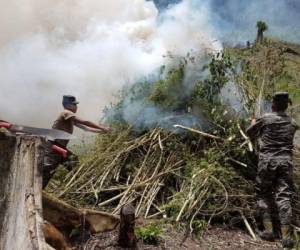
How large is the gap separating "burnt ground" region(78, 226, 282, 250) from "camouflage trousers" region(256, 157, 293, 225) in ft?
1.36

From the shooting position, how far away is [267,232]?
600 cm

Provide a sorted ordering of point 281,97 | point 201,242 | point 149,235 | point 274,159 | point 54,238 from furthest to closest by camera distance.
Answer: point 281,97, point 274,159, point 201,242, point 149,235, point 54,238

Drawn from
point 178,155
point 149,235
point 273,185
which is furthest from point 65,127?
point 273,185

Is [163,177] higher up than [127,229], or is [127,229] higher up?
[163,177]

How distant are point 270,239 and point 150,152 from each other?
2067 millimetres

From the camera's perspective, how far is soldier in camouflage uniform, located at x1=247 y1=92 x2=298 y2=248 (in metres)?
6.15

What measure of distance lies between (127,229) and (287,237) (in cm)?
195

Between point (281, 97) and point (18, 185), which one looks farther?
point (281, 97)

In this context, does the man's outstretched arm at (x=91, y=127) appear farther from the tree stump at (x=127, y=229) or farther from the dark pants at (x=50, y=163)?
the tree stump at (x=127, y=229)

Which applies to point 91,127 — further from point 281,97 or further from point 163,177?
point 281,97

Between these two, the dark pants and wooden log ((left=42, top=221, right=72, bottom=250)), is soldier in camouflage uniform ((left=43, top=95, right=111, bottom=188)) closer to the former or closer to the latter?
the dark pants

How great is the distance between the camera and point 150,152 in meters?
7.09

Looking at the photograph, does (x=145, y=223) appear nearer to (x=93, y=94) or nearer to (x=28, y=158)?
(x=28, y=158)

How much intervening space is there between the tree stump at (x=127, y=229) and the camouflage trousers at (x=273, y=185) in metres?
1.82
